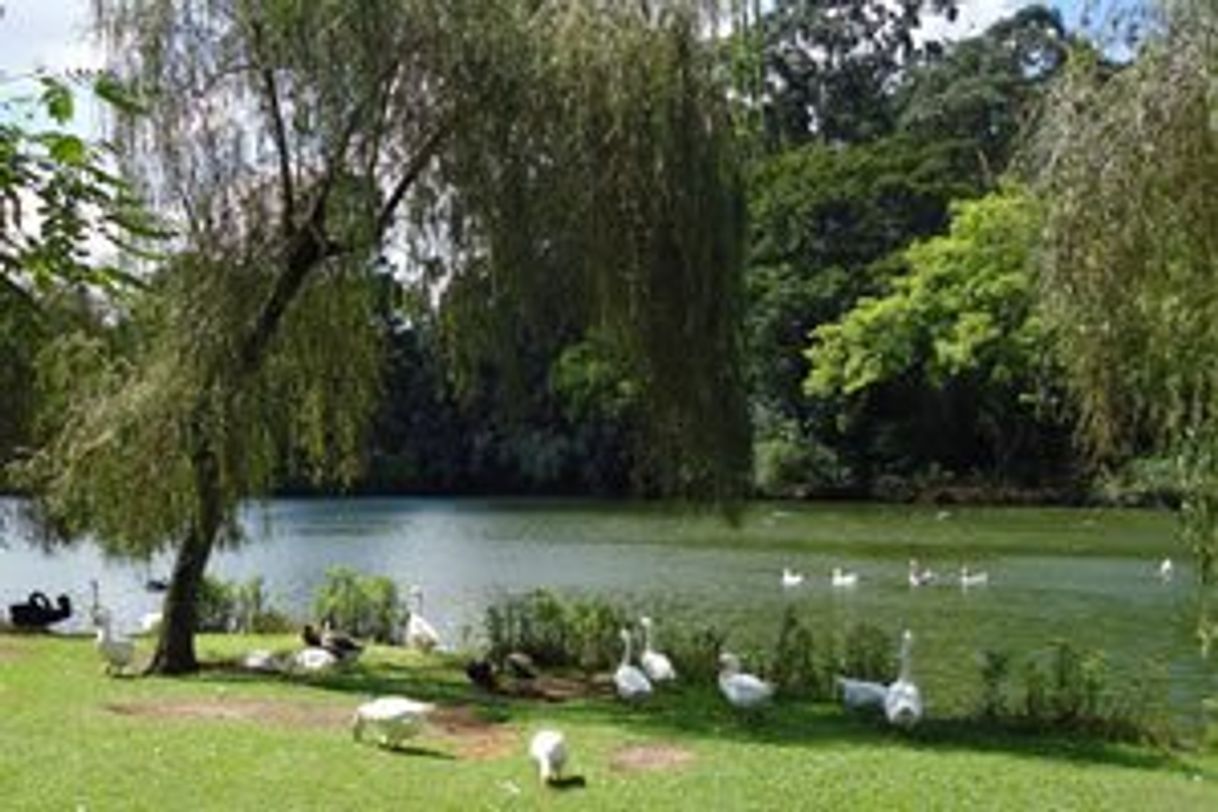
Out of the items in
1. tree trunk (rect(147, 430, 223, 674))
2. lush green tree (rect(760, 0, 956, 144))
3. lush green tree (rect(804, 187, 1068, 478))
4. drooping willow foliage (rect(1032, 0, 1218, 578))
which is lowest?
tree trunk (rect(147, 430, 223, 674))

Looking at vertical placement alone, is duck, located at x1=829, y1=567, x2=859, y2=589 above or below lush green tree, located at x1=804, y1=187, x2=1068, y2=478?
below

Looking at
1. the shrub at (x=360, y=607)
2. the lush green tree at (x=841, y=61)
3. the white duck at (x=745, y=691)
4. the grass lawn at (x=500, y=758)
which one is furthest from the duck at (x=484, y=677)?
the lush green tree at (x=841, y=61)

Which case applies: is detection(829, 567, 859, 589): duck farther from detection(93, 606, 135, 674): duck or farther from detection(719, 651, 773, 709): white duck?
detection(93, 606, 135, 674): duck

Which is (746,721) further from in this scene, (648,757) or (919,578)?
(919,578)

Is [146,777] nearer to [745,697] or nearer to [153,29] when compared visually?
[745,697]

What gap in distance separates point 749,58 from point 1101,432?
24.1 ft

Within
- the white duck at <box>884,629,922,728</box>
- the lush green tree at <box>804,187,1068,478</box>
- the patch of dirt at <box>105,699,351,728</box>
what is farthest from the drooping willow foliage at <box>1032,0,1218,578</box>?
the lush green tree at <box>804,187,1068,478</box>

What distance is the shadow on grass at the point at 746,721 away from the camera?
1341 cm

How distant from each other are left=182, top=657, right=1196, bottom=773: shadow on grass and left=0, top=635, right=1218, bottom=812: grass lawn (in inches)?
1.5

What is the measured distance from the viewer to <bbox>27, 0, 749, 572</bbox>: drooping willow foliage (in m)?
15.2

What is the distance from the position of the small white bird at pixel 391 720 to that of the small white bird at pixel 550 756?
1.14 meters

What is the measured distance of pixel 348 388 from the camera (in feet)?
57.9

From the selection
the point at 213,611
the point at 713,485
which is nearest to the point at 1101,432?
the point at 713,485

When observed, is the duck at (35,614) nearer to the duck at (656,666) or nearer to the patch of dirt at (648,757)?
Answer: the duck at (656,666)
